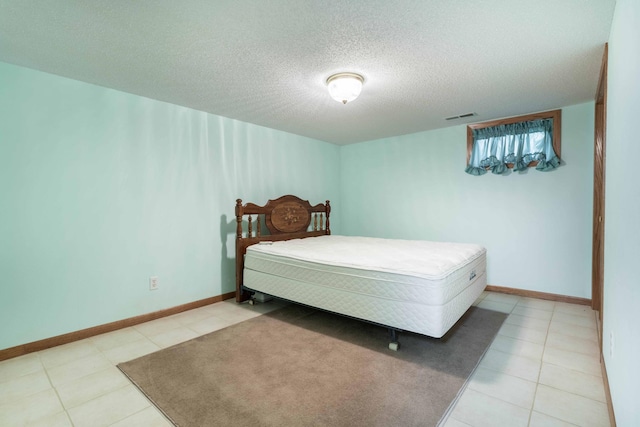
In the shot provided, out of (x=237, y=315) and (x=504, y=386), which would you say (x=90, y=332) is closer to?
(x=237, y=315)

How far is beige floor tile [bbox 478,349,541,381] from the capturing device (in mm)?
1924

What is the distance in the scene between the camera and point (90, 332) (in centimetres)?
256

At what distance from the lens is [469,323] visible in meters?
2.77

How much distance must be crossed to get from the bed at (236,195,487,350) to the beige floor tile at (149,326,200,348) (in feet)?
2.63

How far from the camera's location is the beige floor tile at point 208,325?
2.68 m

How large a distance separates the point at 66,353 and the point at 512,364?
3.41m

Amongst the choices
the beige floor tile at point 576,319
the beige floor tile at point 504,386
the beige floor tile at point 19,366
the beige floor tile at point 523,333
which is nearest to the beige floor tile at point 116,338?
the beige floor tile at point 19,366

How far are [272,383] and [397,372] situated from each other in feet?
2.79

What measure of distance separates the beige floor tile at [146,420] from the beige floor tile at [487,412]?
5.13 feet

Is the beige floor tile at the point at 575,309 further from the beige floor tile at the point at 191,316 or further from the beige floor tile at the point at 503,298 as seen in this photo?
the beige floor tile at the point at 191,316

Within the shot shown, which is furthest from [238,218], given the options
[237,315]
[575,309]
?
[575,309]

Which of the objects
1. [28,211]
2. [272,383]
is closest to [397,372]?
[272,383]

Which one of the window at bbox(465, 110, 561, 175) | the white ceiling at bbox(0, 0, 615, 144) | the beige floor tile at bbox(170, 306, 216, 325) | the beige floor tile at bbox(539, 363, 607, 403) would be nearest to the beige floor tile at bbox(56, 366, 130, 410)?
the beige floor tile at bbox(170, 306, 216, 325)

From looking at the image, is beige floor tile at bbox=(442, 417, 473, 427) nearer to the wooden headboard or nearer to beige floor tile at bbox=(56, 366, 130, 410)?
beige floor tile at bbox=(56, 366, 130, 410)
